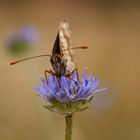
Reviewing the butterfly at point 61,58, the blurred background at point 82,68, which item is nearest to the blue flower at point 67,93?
the butterfly at point 61,58

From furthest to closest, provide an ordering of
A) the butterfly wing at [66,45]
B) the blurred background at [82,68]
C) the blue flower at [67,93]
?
1. the blurred background at [82,68]
2. the butterfly wing at [66,45]
3. the blue flower at [67,93]

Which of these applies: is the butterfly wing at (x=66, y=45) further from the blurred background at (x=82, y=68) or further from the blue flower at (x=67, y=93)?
the blurred background at (x=82, y=68)

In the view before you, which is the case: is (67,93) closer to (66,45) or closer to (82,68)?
(66,45)

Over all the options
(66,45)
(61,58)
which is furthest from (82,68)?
(61,58)

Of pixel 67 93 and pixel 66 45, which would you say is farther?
pixel 66 45

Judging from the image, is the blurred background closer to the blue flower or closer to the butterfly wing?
the butterfly wing

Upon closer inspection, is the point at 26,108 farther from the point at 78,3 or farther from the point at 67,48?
the point at 78,3

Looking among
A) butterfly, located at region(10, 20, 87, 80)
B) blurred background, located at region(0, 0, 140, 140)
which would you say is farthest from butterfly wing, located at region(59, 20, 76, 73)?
blurred background, located at region(0, 0, 140, 140)
